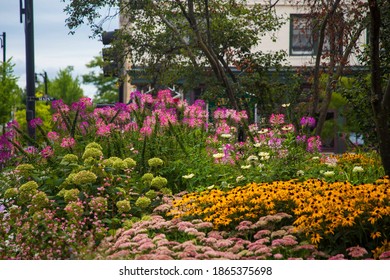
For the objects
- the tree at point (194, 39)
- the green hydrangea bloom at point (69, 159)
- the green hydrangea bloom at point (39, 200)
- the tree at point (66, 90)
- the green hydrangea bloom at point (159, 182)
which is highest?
the tree at point (194, 39)

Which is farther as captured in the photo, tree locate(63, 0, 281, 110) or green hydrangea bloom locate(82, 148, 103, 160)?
tree locate(63, 0, 281, 110)

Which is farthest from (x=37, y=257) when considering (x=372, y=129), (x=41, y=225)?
(x=372, y=129)

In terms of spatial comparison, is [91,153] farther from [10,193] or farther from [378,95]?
[378,95]

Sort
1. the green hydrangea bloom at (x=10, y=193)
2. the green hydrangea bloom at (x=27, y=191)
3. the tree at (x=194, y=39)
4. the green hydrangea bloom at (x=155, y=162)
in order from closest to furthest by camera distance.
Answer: the green hydrangea bloom at (x=27, y=191) < the green hydrangea bloom at (x=10, y=193) < the green hydrangea bloom at (x=155, y=162) < the tree at (x=194, y=39)

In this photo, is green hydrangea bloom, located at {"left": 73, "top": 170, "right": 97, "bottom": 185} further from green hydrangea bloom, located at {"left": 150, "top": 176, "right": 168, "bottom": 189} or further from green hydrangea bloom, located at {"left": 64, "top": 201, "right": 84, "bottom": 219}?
green hydrangea bloom, located at {"left": 150, "top": 176, "right": 168, "bottom": 189}

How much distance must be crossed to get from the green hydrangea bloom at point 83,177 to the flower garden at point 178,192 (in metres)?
0.01

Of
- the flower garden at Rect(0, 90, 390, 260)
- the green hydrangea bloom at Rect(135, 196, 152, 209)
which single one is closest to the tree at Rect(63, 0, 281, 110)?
the flower garden at Rect(0, 90, 390, 260)

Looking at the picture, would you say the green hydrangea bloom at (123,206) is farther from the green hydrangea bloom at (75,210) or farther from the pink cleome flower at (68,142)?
the pink cleome flower at (68,142)

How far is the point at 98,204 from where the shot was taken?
332 inches

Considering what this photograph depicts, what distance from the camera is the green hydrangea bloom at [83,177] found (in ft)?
29.5

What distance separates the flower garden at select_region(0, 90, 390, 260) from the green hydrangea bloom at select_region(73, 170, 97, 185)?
0.04 ft

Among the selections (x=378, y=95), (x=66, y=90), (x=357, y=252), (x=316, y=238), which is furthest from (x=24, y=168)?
(x=66, y=90)

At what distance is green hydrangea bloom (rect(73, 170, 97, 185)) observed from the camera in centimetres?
898

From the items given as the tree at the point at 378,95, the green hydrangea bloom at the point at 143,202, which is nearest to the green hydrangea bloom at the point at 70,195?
the green hydrangea bloom at the point at 143,202
